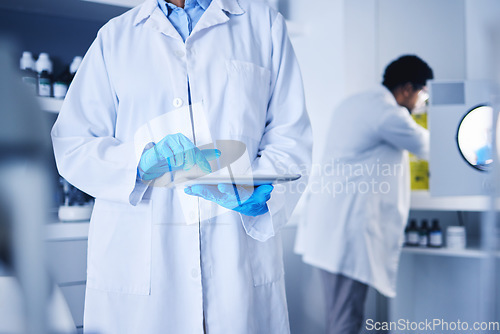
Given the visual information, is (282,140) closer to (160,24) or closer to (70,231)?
(160,24)

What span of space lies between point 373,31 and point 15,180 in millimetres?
1427

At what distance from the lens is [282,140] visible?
87cm

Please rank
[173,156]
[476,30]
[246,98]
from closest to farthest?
[173,156] → [246,98] → [476,30]

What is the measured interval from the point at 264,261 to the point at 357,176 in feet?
2.13

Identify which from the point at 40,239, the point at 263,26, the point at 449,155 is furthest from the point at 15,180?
the point at 449,155

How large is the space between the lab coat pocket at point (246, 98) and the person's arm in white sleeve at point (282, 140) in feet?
0.09

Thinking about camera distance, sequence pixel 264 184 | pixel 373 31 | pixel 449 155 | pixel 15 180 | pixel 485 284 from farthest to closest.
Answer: pixel 373 31 < pixel 449 155 < pixel 264 184 < pixel 485 284 < pixel 15 180

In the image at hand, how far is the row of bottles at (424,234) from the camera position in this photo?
5.07 feet

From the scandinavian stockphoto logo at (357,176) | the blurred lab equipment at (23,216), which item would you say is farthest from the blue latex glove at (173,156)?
the scandinavian stockphoto logo at (357,176)

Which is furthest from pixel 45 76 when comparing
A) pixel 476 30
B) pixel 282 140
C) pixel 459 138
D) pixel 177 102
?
pixel 476 30

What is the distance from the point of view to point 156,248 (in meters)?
0.85

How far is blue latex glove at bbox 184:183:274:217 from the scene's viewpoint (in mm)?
790

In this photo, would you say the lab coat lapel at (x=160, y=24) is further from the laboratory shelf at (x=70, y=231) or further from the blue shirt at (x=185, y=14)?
the laboratory shelf at (x=70, y=231)

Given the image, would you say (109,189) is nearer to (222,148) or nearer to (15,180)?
(222,148)
